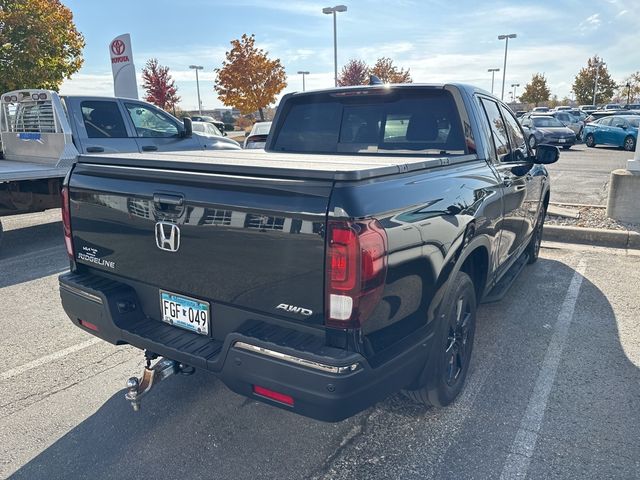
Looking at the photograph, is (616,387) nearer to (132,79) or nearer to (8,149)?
(8,149)

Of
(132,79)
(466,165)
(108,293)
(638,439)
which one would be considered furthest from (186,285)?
(132,79)

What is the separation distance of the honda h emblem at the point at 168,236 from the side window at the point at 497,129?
263cm

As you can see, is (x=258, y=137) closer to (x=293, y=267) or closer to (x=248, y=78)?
(x=293, y=267)

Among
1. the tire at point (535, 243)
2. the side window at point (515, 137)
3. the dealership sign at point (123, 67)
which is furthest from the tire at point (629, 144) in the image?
the dealership sign at point (123, 67)

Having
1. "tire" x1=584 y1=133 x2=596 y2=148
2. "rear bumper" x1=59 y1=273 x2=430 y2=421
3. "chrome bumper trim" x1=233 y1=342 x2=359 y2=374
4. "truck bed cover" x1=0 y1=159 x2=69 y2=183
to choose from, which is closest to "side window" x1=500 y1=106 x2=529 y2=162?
"rear bumper" x1=59 y1=273 x2=430 y2=421

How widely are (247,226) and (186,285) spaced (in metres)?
0.56

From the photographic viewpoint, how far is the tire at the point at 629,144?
20.8 meters

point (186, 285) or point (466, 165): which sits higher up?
point (466, 165)

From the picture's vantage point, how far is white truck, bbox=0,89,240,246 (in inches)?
Result: 261

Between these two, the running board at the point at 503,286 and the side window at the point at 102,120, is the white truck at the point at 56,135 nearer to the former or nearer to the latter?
the side window at the point at 102,120

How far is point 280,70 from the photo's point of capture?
37688 mm

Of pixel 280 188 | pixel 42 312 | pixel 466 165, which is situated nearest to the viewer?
pixel 280 188

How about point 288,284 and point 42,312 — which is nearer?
point 288,284

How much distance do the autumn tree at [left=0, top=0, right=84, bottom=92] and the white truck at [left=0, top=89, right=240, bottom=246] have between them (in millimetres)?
5377
